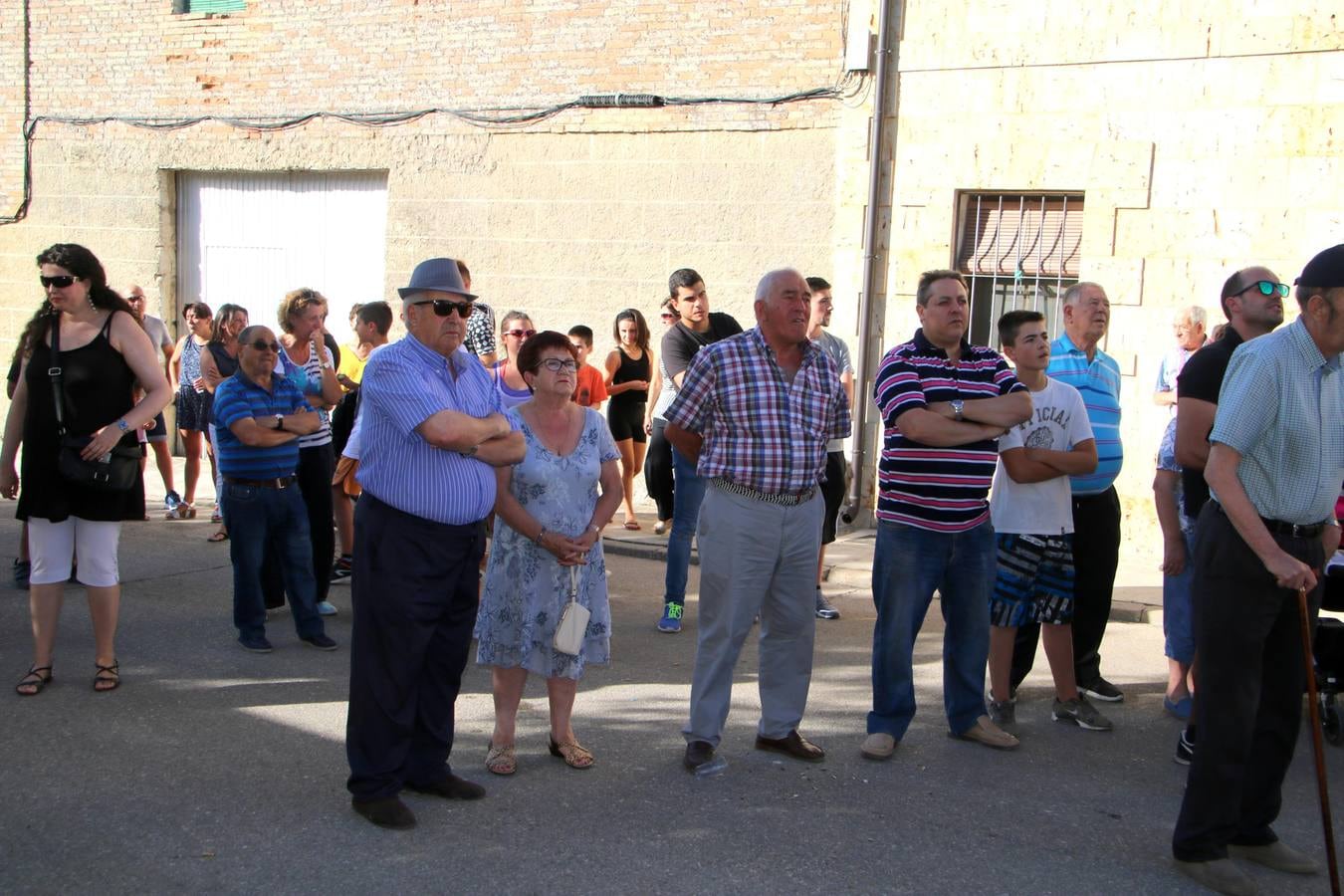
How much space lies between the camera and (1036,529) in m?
5.96

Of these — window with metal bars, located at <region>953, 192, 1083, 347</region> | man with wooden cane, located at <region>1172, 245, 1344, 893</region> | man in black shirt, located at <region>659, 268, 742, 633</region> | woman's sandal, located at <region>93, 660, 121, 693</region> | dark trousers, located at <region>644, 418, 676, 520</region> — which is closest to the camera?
man with wooden cane, located at <region>1172, 245, 1344, 893</region>

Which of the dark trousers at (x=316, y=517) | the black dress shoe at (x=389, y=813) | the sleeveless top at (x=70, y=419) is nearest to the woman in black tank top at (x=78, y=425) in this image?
the sleeveless top at (x=70, y=419)

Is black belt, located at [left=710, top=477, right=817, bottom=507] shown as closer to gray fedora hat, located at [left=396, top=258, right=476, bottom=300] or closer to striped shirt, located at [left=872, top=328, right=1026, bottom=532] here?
striped shirt, located at [left=872, top=328, right=1026, bottom=532]

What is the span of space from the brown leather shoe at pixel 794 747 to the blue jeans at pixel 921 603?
0.30 metres

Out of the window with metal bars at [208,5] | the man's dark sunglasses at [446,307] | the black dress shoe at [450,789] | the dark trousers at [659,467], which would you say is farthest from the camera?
the window with metal bars at [208,5]

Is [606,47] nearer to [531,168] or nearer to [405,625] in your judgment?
[531,168]

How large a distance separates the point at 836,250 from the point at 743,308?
3.25 ft

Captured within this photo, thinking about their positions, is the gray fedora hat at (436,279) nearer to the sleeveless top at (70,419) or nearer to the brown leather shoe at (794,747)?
the sleeveless top at (70,419)

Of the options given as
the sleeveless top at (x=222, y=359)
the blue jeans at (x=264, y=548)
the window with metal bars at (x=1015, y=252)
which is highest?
the window with metal bars at (x=1015, y=252)

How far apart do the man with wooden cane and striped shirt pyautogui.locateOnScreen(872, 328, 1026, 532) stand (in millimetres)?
1162

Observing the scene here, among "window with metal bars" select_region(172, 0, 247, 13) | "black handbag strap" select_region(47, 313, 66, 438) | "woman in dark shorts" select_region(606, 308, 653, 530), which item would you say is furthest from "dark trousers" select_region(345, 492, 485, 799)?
"window with metal bars" select_region(172, 0, 247, 13)

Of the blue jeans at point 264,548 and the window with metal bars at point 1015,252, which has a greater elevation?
the window with metal bars at point 1015,252

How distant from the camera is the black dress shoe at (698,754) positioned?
5285 mm

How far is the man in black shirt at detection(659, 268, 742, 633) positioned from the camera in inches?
297
